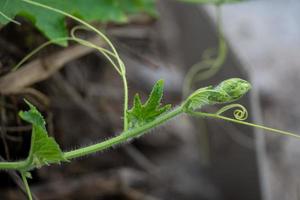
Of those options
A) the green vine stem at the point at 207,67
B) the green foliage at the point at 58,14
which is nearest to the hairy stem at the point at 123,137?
the green foliage at the point at 58,14

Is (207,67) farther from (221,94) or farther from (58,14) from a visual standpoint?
(221,94)

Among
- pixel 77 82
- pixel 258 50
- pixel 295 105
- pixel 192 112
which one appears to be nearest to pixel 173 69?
pixel 258 50

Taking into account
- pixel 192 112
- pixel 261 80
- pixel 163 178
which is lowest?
pixel 163 178

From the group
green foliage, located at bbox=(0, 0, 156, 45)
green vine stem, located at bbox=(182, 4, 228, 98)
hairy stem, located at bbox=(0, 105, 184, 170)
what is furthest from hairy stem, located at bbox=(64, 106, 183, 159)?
green vine stem, located at bbox=(182, 4, 228, 98)

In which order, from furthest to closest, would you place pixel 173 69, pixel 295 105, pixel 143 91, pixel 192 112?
pixel 173 69
pixel 143 91
pixel 295 105
pixel 192 112

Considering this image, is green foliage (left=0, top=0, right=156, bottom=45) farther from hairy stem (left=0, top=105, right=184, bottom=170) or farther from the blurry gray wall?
the blurry gray wall

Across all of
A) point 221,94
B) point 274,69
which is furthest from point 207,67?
point 221,94

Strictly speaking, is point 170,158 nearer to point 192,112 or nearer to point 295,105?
point 295,105
